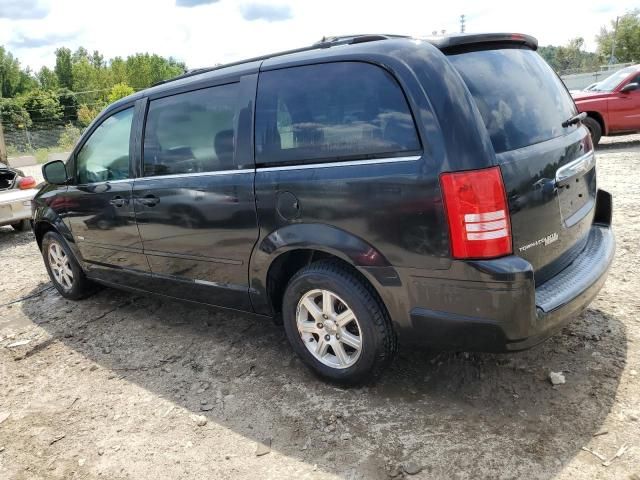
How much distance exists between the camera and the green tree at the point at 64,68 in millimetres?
85438

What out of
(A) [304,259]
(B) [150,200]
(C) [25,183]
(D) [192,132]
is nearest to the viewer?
(A) [304,259]

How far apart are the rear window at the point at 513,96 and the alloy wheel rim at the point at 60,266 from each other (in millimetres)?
4061

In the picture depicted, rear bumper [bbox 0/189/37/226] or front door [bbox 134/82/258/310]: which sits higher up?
front door [bbox 134/82/258/310]

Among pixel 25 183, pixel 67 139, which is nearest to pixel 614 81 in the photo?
pixel 25 183

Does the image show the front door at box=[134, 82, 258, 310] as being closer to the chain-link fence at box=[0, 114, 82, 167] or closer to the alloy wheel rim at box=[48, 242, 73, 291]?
the alloy wheel rim at box=[48, 242, 73, 291]

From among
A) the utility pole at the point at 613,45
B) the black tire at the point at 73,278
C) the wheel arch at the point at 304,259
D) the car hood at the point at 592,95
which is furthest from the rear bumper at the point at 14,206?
the utility pole at the point at 613,45

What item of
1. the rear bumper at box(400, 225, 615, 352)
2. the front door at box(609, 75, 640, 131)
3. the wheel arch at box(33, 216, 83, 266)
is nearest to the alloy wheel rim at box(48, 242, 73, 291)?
the wheel arch at box(33, 216, 83, 266)

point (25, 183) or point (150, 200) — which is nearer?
point (150, 200)

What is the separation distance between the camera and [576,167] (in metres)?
2.91

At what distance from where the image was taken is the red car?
10281 millimetres

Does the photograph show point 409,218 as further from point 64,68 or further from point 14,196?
point 64,68

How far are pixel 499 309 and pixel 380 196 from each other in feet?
2.47

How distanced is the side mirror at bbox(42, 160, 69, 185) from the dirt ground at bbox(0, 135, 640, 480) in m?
1.38

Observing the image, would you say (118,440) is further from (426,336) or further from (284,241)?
(426,336)
